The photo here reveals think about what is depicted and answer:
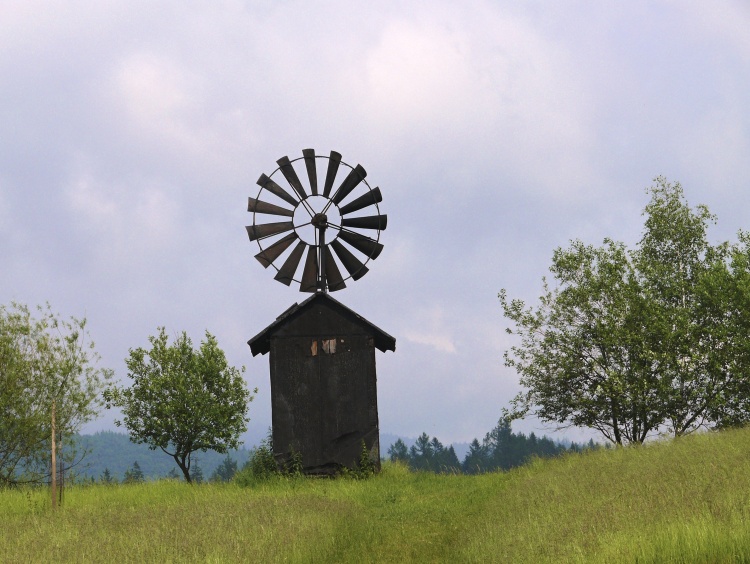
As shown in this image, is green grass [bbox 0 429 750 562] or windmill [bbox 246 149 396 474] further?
windmill [bbox 246 149 396 474]

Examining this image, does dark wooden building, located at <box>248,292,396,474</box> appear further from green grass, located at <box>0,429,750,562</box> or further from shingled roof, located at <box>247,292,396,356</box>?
green grass, located at <box>0,429,750,562</box>

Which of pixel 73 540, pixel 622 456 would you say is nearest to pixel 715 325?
pixel 622 456

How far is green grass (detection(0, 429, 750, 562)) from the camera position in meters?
11.3

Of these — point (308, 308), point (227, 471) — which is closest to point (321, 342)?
point (308, 308)

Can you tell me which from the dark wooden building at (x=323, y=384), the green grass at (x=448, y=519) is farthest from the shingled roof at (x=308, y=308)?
the green grass at (x=448, y=519)

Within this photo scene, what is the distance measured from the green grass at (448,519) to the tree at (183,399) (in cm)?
425

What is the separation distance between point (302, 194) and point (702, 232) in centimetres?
1677

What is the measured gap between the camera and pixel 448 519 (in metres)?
17.3

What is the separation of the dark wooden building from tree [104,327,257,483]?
2871 mm

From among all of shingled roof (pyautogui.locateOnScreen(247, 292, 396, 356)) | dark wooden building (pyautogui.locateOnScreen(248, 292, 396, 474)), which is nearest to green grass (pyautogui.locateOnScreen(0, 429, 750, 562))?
dark wooden building (pyautogui.locateOnScreen(248, 292, 396, 474))

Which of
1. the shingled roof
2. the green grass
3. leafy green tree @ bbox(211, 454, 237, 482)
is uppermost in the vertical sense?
the shingled roof

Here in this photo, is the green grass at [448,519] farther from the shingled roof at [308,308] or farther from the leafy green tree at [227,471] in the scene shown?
the shingled roof at [308,308]

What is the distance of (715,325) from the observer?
2856 centimetres

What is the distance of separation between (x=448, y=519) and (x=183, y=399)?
12975 millimetres
